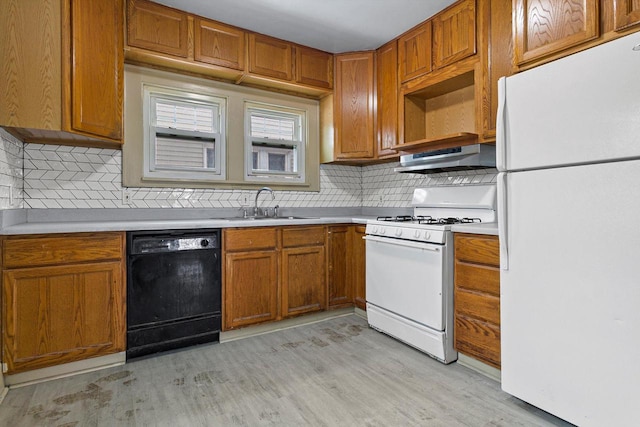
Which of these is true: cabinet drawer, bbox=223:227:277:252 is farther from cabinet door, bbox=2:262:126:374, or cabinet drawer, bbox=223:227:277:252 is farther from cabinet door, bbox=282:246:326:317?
cabinet door, bbox=2:262:126:374

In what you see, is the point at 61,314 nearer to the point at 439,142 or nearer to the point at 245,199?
the point at 245,199

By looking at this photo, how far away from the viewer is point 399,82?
330 centimetres

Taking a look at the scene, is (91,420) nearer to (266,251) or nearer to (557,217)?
(266,251)

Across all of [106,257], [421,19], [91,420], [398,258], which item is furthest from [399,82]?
[91,420]

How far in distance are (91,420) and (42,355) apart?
0.66 m

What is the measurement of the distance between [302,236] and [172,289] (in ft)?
3.73

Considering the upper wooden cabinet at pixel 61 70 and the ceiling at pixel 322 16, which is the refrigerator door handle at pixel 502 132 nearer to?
the ceiling at pixel 322 16

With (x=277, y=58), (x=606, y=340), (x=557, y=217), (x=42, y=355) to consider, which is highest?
(x=277, y=58)

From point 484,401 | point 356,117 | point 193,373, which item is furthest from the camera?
point 356,117

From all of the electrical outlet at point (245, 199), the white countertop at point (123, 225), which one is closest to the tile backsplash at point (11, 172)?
the white countertop at point (123, 225)

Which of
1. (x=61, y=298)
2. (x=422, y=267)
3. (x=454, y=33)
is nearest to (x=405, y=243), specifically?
(x=422, y=267)

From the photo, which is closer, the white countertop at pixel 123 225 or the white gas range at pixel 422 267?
the white countertop at pixel 123 225

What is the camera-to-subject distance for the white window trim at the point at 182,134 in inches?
118

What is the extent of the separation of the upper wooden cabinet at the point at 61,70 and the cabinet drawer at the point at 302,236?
58.4 inches
